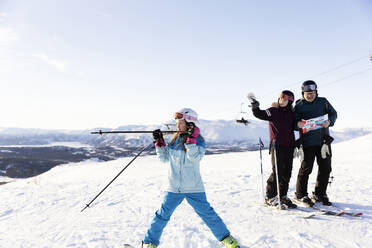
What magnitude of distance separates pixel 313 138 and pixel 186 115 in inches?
116

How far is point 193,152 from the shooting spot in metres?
3.31

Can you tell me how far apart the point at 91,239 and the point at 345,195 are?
5618 millimetres

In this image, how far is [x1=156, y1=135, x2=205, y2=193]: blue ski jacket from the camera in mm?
3381

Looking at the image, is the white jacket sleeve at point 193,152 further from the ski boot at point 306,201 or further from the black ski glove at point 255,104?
the ski boot at point 306,201

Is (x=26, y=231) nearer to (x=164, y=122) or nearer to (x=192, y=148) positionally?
(x=164, y=122)

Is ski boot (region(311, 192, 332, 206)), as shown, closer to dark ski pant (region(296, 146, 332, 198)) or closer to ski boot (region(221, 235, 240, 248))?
dark ski pant (region(296, 146, 332, 198))

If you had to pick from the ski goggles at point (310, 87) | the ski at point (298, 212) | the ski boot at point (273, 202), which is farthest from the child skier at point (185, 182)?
the ski goggles at point (310, 87)

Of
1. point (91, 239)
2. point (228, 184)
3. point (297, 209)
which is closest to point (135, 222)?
point (91, 239)

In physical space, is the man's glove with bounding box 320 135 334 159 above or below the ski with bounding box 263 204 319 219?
above

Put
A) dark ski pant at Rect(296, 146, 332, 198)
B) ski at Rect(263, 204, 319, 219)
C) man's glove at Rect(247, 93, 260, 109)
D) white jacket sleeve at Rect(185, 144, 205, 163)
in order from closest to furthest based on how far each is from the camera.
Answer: white jacket sleeve at Rect(185, 144, 205, 163) → ski at Rect(263, 204, 319, 219) → man's glove at Rect(247, 93, 260, 109) → dark ski pant at Rect(296, 146, 332, 198)

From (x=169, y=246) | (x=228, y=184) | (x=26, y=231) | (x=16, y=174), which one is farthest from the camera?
(x=16, y=174)

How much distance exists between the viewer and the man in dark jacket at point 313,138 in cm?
500

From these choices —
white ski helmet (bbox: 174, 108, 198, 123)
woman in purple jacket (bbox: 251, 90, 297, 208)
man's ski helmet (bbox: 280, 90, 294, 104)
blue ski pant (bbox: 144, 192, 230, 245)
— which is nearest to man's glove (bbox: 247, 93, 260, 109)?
woman in purple jacket (bbox: 251, 90, 297, 208)

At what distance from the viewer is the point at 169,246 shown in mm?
3611
